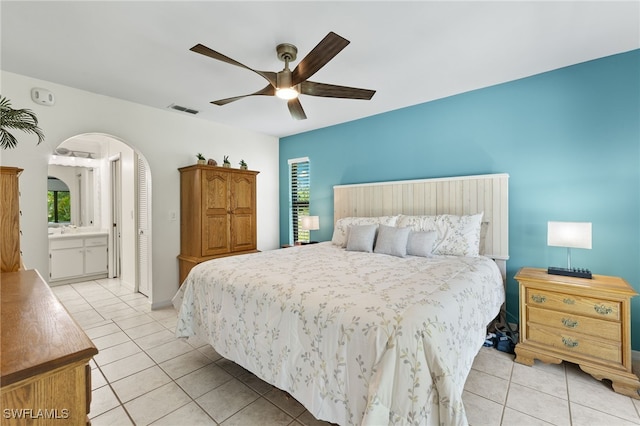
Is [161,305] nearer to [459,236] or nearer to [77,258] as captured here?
[77,258]

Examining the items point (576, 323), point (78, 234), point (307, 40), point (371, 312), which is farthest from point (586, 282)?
point (78, 234)

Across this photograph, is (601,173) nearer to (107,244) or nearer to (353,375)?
(353,375)

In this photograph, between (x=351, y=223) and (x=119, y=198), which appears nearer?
(x=351, y=223)

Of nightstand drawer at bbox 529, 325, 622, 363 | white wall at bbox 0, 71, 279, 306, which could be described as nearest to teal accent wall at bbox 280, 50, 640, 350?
nightstand drawer at bbox 529, 325, 622, 363

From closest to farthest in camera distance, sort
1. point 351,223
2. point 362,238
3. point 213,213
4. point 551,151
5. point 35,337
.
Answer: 1. point 35,337
2. point 551,151
3. point 362,238
4. point 351,223
5. point 213,213

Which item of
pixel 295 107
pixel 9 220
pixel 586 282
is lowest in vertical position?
pixel 586 282

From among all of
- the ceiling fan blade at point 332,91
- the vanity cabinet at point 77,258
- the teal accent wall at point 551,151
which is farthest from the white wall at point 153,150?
the ceiling fan blade at point 332,91

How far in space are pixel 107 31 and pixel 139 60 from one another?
42 cm

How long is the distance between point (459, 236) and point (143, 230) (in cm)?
422

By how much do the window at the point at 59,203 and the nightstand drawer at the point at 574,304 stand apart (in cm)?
693

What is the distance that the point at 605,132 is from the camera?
8.43 feet

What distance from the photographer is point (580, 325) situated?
2188mm

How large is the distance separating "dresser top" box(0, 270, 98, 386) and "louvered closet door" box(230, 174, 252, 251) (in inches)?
119

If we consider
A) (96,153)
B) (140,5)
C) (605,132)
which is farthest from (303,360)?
(96,153)
